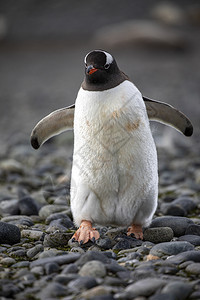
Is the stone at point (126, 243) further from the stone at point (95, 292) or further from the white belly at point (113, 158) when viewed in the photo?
the stone at point (95, 292)

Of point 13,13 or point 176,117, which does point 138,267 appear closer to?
point 176,117

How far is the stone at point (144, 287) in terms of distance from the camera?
217cm

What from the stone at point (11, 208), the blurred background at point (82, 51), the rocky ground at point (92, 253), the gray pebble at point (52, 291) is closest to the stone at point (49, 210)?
the rocky ground at point (92, 253)

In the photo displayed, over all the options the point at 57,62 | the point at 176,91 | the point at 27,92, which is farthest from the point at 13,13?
the point at 176,91

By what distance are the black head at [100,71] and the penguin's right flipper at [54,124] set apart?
0.65 meters

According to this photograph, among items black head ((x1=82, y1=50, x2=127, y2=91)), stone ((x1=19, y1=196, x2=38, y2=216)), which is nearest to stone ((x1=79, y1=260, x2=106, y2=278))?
black head ((x1=82, y1=50, x2=127, y2=91))

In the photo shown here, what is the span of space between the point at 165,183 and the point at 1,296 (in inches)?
135

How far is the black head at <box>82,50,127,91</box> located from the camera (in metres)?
3.05

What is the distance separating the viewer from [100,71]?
306 centimetres

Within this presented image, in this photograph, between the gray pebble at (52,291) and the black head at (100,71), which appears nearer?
the gray pebble at (52,291)

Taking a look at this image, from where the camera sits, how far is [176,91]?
12891 mm

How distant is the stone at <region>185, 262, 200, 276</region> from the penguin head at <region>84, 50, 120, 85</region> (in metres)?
1.32

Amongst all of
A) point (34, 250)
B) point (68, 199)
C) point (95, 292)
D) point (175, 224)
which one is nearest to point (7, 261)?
point (34, 250)

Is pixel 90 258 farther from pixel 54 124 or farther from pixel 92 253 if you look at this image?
pixel 54 124
